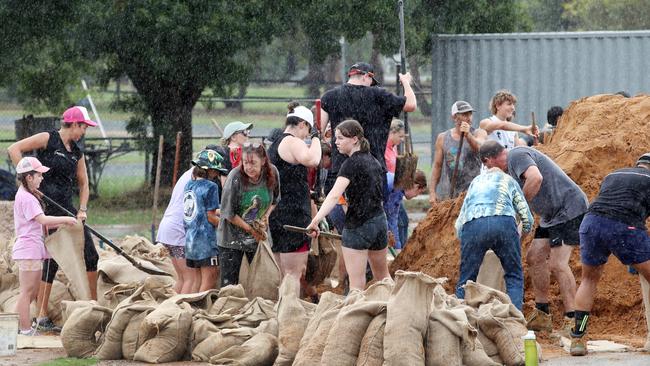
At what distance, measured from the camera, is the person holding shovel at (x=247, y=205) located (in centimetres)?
984

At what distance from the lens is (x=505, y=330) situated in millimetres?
8555

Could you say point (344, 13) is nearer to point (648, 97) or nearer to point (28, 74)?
point (28, 74)

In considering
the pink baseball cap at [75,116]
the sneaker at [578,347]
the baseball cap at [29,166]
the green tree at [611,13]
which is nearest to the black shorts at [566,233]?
the sneaker at [578,347]

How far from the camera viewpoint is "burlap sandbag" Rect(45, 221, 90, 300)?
413 inches

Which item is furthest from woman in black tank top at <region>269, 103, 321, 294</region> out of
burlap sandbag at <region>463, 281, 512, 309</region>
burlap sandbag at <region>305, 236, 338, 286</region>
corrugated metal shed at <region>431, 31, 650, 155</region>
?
corrugated metal shed at <region>431, 31, 650, 155</region>

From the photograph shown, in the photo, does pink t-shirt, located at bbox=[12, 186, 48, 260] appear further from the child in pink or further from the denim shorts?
the denim shorts

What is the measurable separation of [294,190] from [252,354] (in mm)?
1880

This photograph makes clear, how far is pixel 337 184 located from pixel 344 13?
10735 mm

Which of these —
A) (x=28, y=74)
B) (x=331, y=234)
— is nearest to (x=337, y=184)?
(x=331, y=234)

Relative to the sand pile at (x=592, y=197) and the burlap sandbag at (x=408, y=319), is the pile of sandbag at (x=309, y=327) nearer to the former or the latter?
the burlap sandbag at (x=408, y=319)

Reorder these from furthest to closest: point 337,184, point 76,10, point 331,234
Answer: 1. point 76,10
2. point 331,234
3. point 337,184

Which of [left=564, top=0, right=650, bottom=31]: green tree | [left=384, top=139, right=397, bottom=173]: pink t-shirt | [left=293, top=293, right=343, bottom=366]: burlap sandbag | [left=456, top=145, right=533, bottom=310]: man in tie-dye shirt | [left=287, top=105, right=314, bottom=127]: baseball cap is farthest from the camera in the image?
[left=564, top=0, right=650, bottom=31]: green tree

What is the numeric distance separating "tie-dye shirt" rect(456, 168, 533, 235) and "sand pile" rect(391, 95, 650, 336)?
1.31m

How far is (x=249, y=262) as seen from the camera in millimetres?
9992
